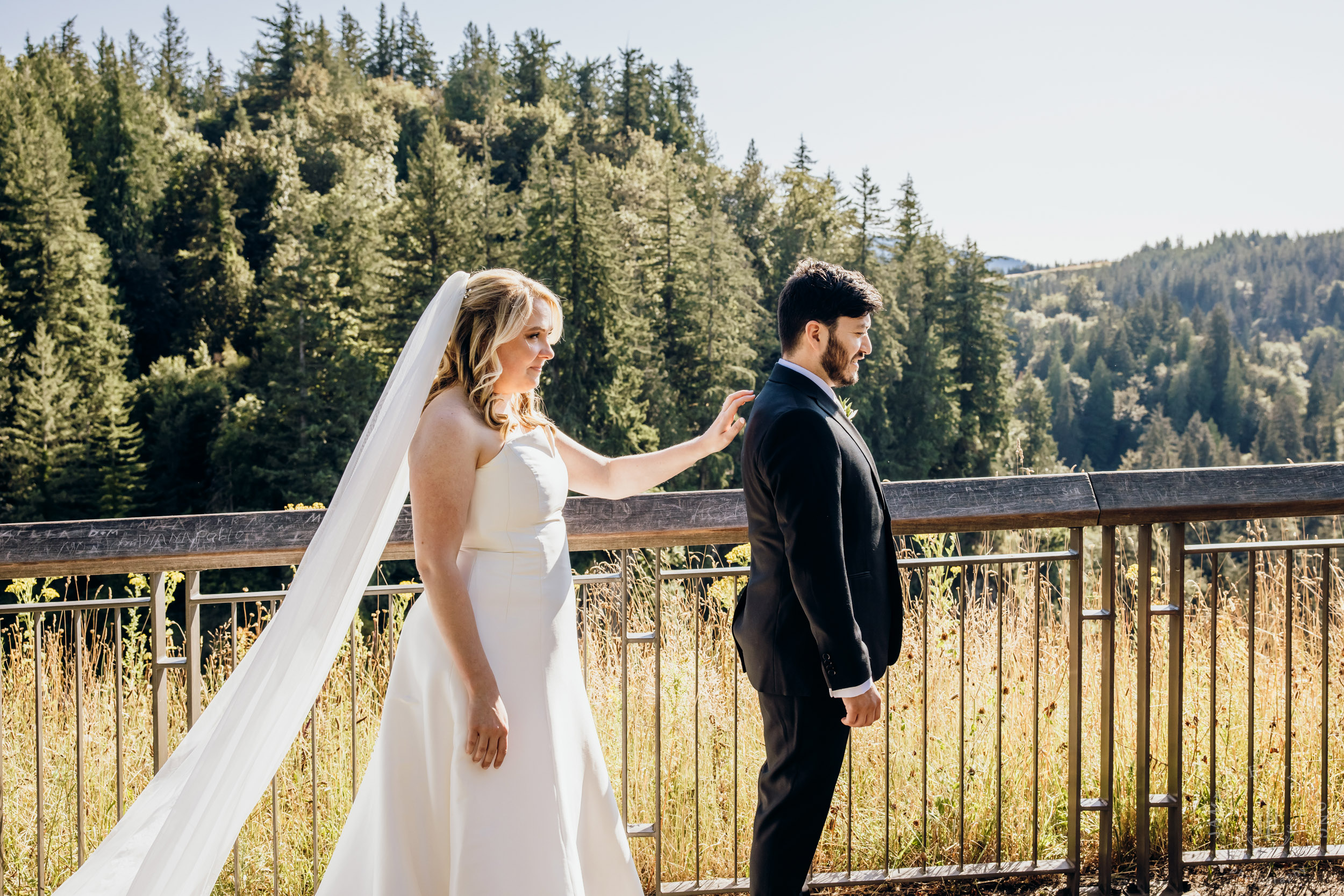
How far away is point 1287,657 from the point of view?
2.44 m

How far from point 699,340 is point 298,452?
16.4 m

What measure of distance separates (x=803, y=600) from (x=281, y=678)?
3.29ft

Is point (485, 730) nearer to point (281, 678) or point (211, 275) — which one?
point (281, 678)

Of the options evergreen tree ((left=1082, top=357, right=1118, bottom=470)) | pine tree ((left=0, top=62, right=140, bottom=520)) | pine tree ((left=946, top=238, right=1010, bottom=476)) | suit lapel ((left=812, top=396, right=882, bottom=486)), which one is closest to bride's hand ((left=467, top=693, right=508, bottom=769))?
suit lapel ((left=812, top=396, right=882, bottom=486))

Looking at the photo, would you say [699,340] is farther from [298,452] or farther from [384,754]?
[384,754]

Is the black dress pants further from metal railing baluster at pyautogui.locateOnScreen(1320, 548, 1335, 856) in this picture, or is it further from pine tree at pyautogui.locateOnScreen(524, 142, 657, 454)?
pine tree at pyautogui.locateOnScreen(524, 142, 657, 454)

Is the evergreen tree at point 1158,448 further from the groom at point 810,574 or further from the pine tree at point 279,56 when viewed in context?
the groom at point 810,574

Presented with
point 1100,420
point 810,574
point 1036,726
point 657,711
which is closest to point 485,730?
point 657,711

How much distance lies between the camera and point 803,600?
5.97ft

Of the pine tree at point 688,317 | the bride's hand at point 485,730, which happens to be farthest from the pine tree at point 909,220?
the bride's hand at point 485,730

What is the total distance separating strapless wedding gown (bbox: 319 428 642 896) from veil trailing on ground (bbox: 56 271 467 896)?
0.54 feet

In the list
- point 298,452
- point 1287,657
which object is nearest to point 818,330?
point 1287,657

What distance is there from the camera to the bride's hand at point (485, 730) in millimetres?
1832

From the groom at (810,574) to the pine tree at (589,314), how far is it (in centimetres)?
3452
